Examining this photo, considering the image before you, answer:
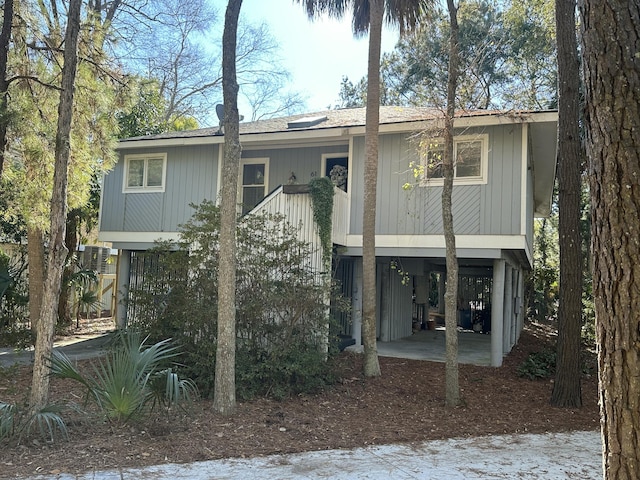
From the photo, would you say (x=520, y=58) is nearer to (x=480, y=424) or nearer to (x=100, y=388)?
(x=480, y=424)

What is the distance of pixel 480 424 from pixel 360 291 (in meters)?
5.69

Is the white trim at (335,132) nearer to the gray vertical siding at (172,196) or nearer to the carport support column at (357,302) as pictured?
the gray vertical siding at (172,196)

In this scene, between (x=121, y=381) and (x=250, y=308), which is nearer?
(x=121, y=381)

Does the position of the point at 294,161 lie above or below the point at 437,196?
above

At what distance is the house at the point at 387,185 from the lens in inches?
424

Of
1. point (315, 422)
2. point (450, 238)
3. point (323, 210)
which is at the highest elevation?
point (323, 210)

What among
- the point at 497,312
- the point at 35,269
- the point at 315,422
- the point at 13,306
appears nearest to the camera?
the point at 315,422

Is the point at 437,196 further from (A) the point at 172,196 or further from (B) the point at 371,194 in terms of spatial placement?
(A) the point at 172,196

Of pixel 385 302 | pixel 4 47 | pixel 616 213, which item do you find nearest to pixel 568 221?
pixel 385 302

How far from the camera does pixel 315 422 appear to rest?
22.4 ft

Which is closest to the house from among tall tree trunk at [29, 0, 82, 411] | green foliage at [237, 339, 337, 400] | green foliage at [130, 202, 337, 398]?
green foliage at [130, 202, 337, 398]

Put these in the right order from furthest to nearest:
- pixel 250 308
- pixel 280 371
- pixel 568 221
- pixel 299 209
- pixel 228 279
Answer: pixel 299 209 → pixel 568 221 → pixel 250 308 → pixel 280 371 → pixel 228 279

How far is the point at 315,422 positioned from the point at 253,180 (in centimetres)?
903

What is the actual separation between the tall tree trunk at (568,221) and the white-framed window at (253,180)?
25.7ft
